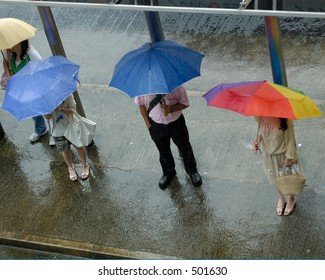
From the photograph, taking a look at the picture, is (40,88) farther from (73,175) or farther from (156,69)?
(73,175)

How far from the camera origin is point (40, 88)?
598 cm

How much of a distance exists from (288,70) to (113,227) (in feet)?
12.7

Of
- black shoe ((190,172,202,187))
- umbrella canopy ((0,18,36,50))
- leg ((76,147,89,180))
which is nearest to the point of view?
umbrella canopy ((0,18,36,50))

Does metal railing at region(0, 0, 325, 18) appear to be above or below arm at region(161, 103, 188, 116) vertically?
above

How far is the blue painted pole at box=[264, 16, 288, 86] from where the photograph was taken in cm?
564

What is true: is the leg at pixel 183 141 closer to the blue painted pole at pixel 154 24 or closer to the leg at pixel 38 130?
the blue painted pole at pixel 154 24

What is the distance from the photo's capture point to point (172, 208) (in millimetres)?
6543

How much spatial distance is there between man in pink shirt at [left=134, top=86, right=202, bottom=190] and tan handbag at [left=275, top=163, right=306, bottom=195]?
116cm

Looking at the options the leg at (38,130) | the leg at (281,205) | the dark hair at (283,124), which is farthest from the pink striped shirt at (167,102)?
the leg at (38,130)

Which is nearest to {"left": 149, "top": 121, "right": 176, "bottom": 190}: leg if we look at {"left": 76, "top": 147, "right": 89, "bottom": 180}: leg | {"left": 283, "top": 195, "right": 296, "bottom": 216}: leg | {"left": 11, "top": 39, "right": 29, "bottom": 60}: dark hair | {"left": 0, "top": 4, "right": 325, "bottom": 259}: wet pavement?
{"left": 0, "top": 4, "right": 325, "bottom": 259}: wet pavement

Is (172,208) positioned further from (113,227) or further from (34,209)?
(34,209)

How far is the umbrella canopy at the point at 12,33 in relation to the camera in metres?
6.39

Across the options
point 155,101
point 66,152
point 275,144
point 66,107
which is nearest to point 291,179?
point 275,144

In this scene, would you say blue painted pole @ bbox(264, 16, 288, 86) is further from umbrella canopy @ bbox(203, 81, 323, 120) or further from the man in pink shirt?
the man in pink shirt
